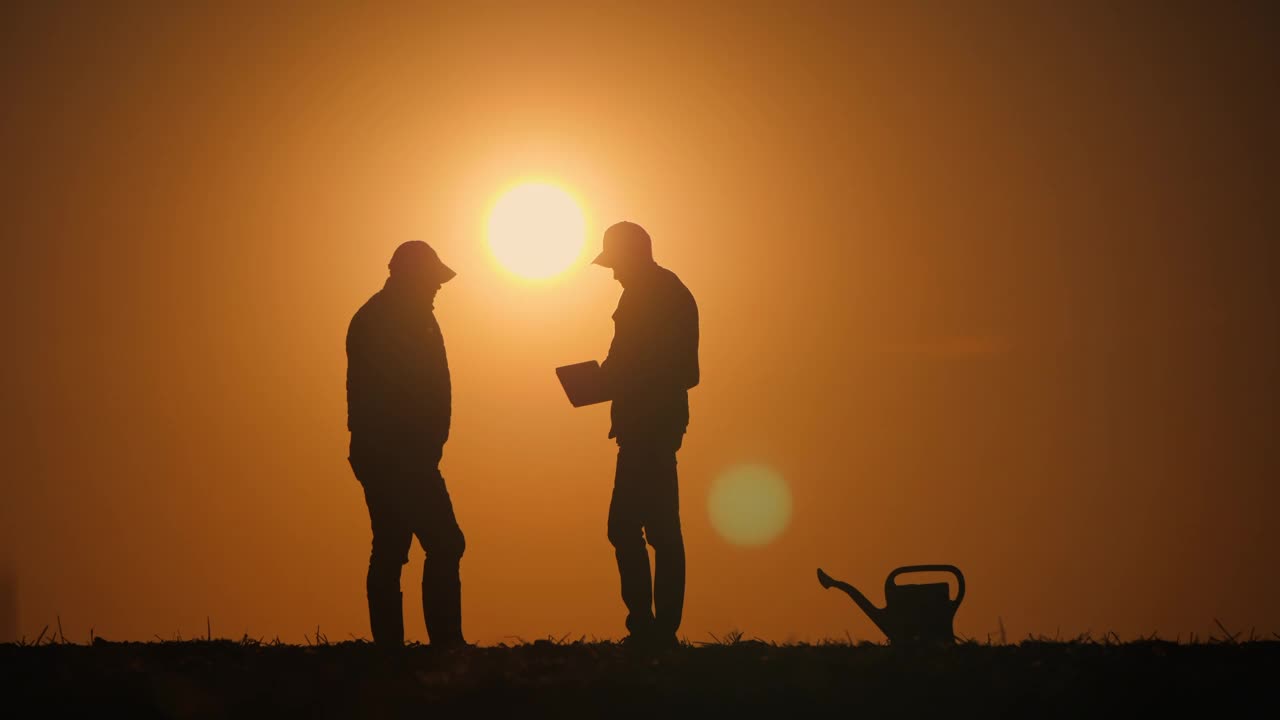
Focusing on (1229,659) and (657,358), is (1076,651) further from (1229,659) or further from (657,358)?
(657,358)

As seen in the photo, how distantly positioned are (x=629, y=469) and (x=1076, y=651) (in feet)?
10.9

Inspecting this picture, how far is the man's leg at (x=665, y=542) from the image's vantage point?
9680mm

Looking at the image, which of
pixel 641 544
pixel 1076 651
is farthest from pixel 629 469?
pixel 1076 651

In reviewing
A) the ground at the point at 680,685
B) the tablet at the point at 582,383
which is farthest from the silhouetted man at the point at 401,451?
the ground at the point at 680,685

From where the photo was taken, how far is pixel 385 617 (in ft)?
31.4

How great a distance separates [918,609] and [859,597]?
19.8 inches

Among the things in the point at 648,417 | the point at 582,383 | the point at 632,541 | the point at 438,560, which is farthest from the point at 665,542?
the point at 438,560

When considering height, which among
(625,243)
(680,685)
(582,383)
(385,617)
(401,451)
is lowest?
(680,685)

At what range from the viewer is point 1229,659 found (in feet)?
25.0

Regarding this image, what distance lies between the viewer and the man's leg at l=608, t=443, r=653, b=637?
378 inches

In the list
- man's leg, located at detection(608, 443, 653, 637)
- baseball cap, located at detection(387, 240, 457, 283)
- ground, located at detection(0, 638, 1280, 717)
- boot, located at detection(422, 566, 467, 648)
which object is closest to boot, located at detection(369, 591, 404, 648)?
boot, located at detection(422, 566, 467, 648)

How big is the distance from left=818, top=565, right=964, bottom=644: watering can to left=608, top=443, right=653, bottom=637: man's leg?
68.7 inches

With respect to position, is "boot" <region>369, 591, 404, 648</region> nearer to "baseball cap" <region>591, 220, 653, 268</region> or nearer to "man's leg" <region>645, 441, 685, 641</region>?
"man's leg" <region>645, 441, 685, 641</region>

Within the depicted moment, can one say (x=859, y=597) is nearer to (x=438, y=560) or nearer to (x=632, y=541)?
(x=632, y=541)
